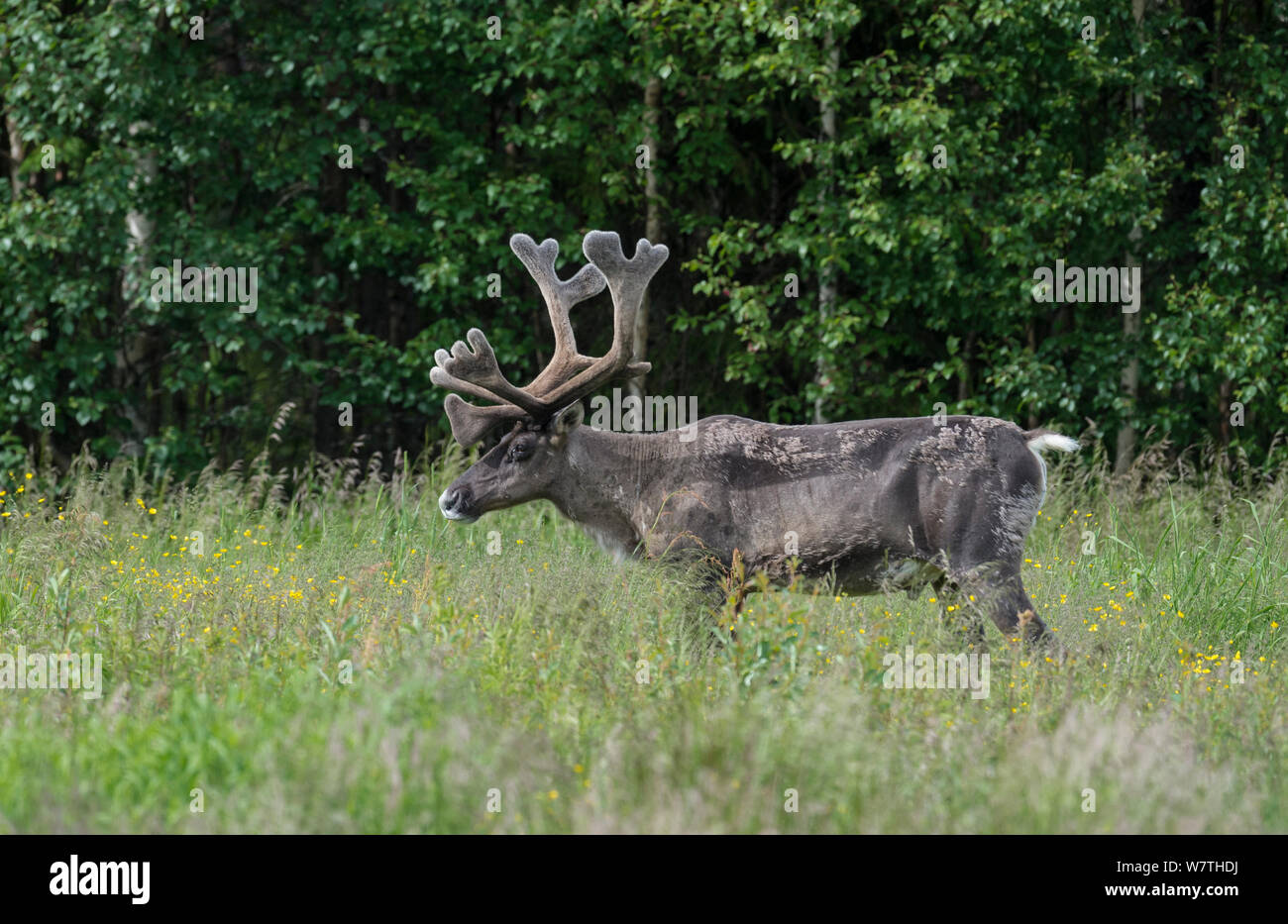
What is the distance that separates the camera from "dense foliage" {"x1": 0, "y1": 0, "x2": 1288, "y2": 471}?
1172 centimetres

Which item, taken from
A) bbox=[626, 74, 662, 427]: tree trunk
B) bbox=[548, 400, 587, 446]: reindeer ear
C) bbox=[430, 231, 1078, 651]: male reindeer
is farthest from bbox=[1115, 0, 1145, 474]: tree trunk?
bbox=[548, 400, 587, 446]: reindeer ear

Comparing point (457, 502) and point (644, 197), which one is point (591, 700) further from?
point (644, 197)

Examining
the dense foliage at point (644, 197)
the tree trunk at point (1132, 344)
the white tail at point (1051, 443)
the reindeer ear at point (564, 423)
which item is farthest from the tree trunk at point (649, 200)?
the white tail at point (1051, 443)

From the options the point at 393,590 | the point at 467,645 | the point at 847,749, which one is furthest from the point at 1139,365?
the point at 847,749

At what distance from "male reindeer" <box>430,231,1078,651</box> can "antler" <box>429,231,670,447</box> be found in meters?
0.01

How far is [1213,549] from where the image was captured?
8906 millimetres

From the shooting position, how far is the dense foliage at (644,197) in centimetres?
1172

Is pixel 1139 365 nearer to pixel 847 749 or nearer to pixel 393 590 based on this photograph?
pixel 393 590

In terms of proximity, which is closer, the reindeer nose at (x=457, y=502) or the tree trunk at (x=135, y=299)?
the reindeer nose at (x=457, y=502)

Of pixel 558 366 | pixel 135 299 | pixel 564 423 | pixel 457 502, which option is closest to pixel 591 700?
pixel 457 502

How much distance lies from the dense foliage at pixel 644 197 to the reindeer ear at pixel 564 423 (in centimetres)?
484

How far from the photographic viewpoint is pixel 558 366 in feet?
25.1

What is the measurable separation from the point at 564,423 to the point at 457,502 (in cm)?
65

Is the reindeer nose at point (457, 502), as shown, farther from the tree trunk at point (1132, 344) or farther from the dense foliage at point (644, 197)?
the tree trunk at point (1132, 344)
